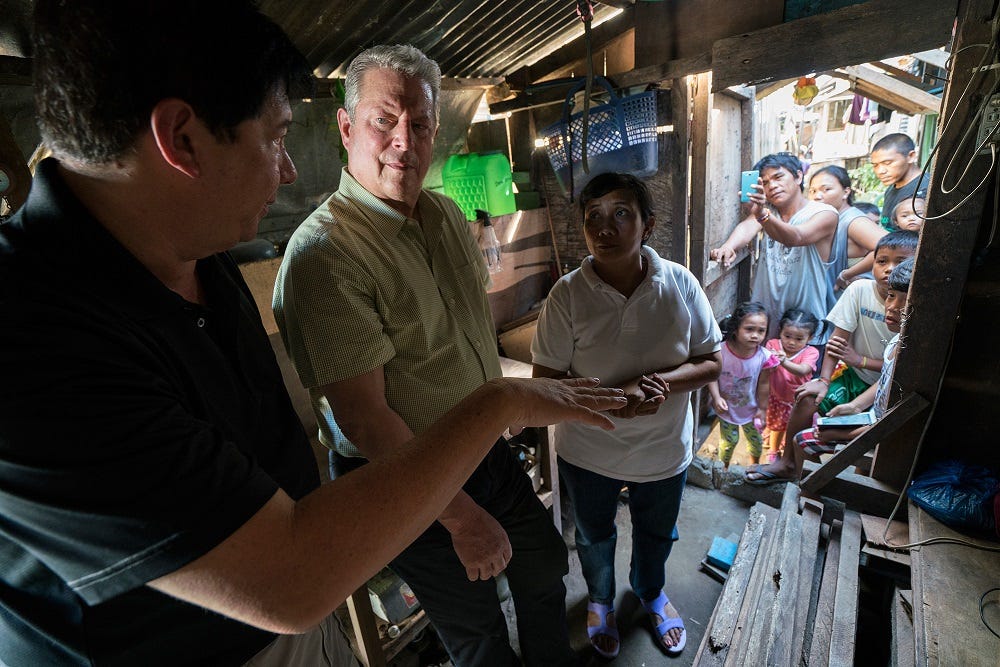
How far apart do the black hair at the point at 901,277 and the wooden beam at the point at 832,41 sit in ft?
4.65

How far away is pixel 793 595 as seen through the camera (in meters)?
2.72

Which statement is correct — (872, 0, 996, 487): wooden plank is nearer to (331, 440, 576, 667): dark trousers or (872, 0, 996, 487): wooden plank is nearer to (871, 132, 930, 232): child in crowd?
(331, 440, 576, 667): dark trousers

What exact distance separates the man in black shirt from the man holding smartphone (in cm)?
425

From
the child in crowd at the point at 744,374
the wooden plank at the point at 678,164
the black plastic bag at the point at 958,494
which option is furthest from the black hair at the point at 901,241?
the black plastic bag at the point at 958,494

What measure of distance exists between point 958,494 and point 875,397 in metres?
1.35

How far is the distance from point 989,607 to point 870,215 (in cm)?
431

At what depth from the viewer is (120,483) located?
69 centimetres

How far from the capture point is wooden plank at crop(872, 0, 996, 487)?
80.2 inches

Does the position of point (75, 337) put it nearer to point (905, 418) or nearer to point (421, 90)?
point (421, 90)

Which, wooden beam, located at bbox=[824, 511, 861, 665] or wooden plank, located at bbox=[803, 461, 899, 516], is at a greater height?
wooden plank, located at bbox=[803, 461, 899, 516]

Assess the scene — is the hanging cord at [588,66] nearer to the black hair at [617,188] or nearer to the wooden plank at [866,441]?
the black hair at [617,188]

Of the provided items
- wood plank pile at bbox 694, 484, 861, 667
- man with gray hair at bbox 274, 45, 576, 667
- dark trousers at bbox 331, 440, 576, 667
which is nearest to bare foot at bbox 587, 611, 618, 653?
wood plank pile at bbox 694, 484, 861, 667

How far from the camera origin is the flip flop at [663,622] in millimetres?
2982

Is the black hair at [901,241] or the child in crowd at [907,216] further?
the child in crowd at [907,216]
